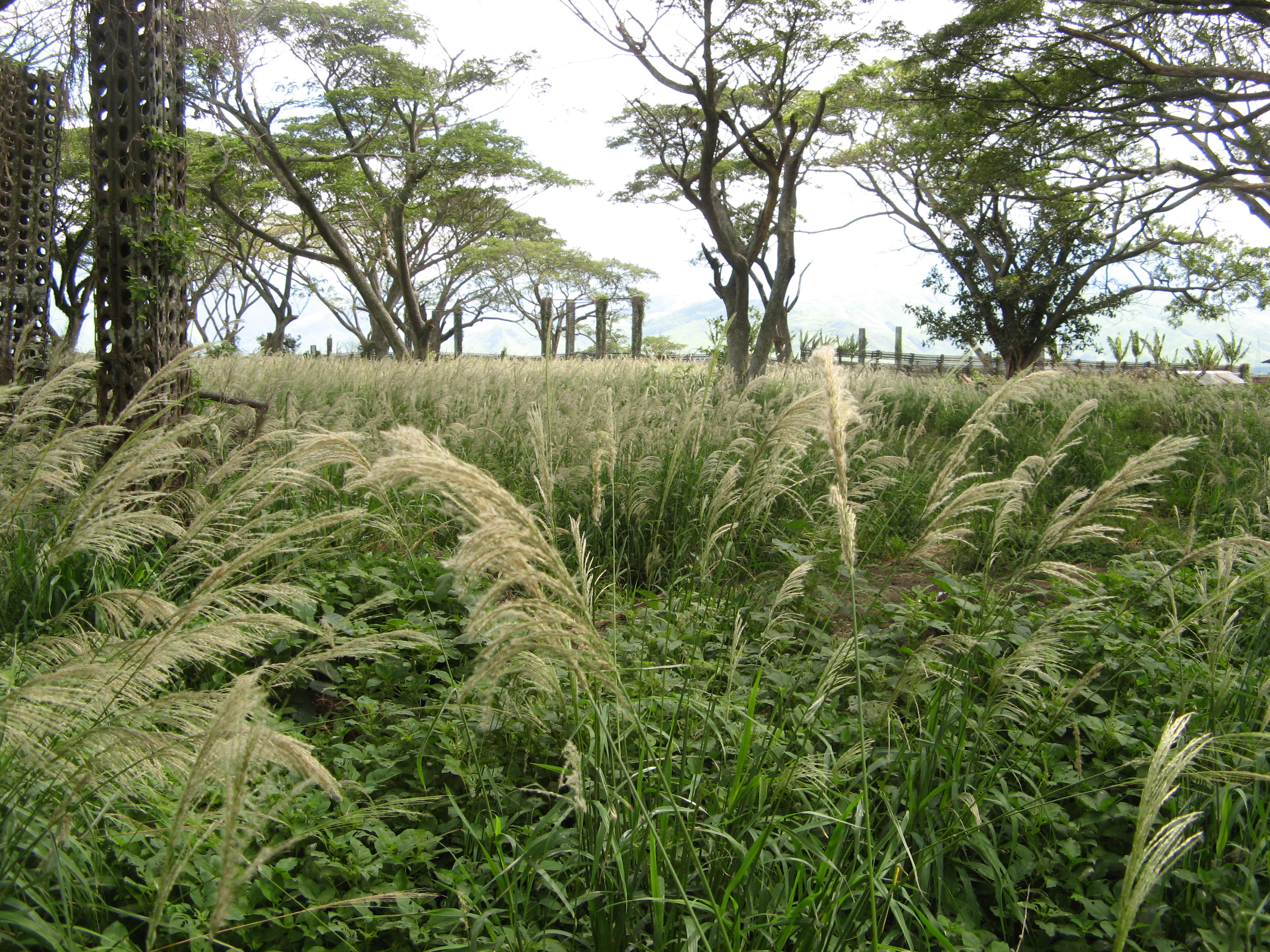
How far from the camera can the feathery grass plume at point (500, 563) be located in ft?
3.40

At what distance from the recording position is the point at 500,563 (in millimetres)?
1104

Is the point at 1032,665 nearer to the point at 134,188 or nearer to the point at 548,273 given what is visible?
the point at 134,188

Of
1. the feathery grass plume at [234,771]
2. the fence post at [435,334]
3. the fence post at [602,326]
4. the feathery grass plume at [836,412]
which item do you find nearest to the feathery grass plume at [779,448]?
the feathery grass plume at [836,412]

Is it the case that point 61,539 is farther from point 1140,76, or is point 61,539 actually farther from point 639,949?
point 1140,76

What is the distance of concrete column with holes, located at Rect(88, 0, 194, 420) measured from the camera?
358cm

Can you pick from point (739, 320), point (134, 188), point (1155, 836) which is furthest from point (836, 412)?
point (739, 320)

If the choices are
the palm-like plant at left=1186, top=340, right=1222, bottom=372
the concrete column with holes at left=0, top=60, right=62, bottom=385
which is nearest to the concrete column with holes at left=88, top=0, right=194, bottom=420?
the concrete column with holes at left=0, top=60, right=62, bottom=385

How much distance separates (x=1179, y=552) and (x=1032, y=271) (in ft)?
55.5

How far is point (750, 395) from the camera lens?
7.26m

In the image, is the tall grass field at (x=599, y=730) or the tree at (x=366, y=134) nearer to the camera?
the tall grass field at (x=599, y=730)

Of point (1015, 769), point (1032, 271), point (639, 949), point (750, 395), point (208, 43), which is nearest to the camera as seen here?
point (639, 949)

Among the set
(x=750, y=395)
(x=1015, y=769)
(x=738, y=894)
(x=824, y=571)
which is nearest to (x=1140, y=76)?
(x=750, y=395)

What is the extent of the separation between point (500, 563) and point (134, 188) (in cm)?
369

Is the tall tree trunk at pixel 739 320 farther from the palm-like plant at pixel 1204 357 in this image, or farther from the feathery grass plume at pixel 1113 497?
the feathery grass plume at pixel 1113 497
